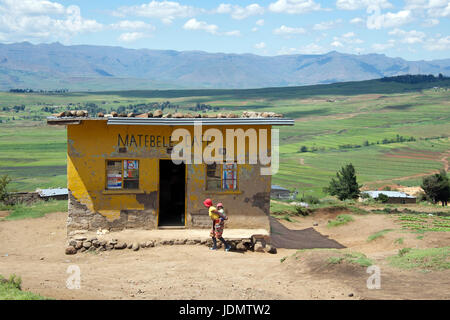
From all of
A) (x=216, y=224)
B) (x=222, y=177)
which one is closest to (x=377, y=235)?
(x=222, y=177)

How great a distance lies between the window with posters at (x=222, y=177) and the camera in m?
16.5

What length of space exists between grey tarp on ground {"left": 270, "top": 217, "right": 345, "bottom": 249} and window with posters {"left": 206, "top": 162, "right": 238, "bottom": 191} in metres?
2.31

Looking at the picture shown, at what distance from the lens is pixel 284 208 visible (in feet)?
80.1

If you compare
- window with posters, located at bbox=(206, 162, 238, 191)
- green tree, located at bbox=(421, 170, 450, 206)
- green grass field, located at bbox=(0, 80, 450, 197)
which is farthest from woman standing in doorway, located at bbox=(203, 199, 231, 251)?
green grass field, located at bbox=(0, 80, 450, 197)

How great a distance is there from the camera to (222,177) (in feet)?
54.2

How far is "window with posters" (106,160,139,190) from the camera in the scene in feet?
53.2

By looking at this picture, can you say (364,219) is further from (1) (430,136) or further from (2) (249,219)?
(1) (430,136)

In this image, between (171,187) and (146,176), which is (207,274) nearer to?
(146,176)

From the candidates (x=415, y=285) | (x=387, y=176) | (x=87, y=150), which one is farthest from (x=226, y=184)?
(x=387, y=176)

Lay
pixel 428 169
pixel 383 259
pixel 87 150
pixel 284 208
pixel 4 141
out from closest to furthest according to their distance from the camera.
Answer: pixel 383 259
pixel 87 150
pixel 284 208
pixel 428 169
pixel 4 141

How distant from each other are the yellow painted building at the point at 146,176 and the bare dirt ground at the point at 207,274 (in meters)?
1.53

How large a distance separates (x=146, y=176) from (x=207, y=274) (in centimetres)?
529

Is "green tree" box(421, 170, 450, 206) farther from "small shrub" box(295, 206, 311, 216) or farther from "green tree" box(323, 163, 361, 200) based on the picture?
"small shrub" box(295, 206, 311, 216)
